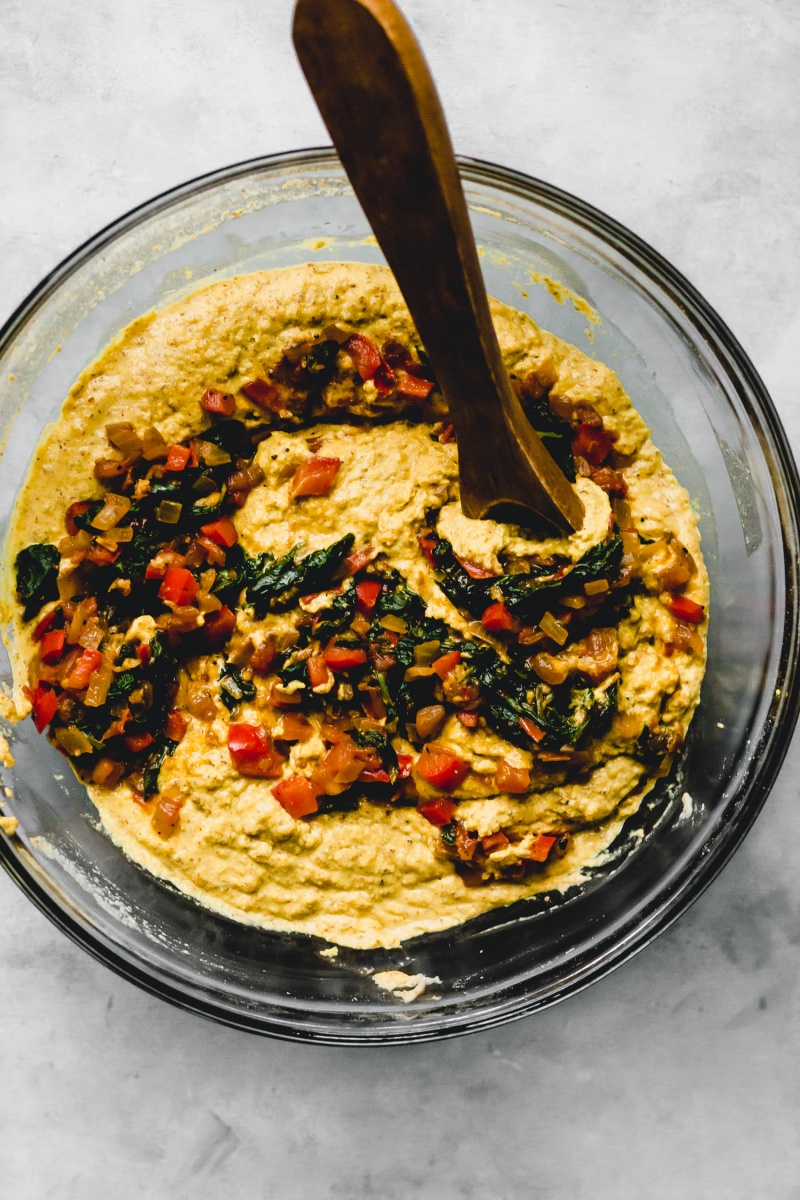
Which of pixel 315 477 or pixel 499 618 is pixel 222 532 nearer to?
pixel 315 477

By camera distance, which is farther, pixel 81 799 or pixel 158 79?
pixel 158 79

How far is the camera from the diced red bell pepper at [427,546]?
2.85 metres

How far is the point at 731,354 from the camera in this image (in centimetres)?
293

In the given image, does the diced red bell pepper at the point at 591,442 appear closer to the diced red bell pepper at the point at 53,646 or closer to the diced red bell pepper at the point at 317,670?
the diced red bell pepper at the point at 317,670

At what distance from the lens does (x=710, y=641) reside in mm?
3096

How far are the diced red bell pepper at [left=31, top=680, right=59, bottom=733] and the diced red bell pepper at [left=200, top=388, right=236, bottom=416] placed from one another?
3.34ft

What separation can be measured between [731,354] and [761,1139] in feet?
9.04

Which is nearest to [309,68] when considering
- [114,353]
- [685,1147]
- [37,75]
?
[114,353]

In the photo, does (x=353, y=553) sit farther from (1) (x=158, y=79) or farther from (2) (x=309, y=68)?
(1) (x=158, y=79)

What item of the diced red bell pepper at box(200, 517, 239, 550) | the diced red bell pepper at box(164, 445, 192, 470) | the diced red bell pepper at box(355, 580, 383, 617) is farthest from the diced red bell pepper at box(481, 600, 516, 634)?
the diced red bell pepper at box(164, 445, 192, 470)

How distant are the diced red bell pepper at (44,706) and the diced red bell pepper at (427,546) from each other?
4.08ft

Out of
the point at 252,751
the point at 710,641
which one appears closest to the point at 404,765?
the point at 252,751

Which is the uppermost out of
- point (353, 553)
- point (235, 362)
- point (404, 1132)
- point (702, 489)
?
point (235, 362)

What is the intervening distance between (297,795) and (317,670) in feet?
1.27
